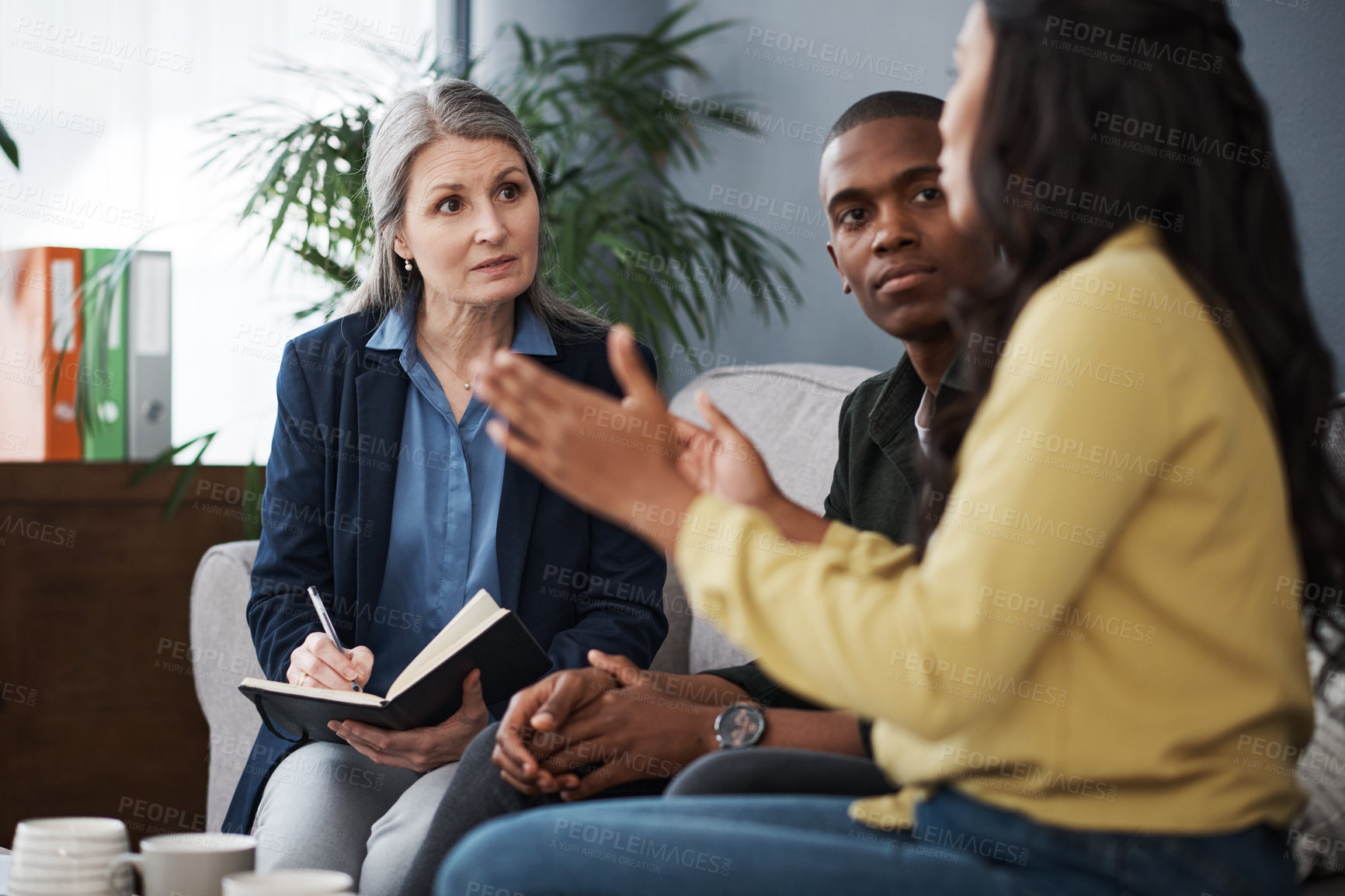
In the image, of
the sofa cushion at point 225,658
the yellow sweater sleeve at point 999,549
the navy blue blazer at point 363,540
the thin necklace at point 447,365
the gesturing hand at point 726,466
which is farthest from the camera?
the sofa cushion at point 225,658

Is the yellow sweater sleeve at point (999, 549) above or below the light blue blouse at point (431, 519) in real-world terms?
above

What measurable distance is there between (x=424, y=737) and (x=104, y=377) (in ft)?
4.90

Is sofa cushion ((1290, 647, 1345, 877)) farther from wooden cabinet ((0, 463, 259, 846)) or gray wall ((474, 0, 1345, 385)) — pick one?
wooden cabinet ((0, 463, 259, 846))

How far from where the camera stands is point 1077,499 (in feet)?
2.10

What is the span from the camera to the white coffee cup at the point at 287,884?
83 cm

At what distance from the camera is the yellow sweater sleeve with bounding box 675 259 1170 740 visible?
2.10ft

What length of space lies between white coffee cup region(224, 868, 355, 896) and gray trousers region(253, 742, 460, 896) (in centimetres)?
39

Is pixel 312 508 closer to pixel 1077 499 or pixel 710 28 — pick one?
pixel 1077 499

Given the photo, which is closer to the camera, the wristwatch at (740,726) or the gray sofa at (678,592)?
the wristwatch at (740,726)

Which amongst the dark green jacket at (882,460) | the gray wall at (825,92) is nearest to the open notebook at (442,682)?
the dark green jacket at (882,460)

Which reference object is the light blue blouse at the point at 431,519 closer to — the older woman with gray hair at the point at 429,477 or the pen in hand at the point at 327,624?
the older woman with gray hair at the point at 429,477

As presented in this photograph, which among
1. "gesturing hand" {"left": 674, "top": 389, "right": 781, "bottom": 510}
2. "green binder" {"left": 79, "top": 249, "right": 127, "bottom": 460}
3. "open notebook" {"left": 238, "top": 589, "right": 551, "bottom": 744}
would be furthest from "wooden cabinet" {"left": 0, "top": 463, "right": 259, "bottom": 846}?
"gesturing hand" {"left": 674, "top": 389, "right": 781, "bottom": 510}

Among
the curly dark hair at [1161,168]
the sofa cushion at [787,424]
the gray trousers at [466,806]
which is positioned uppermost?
the curly dark hair at [1161,168]

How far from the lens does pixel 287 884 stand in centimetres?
85
